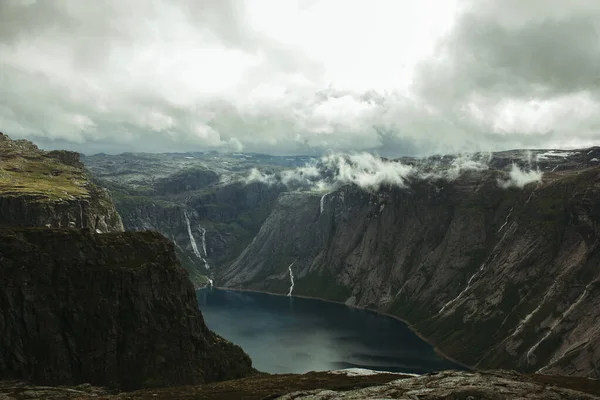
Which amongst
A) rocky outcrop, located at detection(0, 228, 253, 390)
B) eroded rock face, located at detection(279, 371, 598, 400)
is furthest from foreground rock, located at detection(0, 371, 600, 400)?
rocky outcrop, located at detection(0, 228, 253, 390)

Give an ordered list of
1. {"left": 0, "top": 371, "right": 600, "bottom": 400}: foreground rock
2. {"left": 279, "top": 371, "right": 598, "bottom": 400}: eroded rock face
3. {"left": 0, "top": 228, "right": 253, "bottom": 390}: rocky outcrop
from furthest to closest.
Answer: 1. {"left": 0, "top": 228, "right": 253, "bottom": 390}: rocky outcrop
2. {"left": 0, "top": 371, "right": 600, "bottom": 400}: foreground rock
3. {"left": 279, "top": 371, "right": 598, "bottom": 400}: eroded rock face

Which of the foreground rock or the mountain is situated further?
the mountain

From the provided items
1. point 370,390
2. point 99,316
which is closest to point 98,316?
point 99,316

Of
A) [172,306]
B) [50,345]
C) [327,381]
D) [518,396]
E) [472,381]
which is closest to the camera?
[518,396]

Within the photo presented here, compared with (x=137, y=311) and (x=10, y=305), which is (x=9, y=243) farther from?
(x=137, y=311)

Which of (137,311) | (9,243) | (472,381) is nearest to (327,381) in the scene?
(472,381)

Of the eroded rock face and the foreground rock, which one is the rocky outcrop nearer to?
the foreground rock
